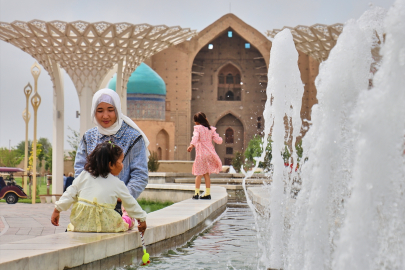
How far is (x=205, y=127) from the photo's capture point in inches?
272

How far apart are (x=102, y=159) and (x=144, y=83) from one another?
2284 cm

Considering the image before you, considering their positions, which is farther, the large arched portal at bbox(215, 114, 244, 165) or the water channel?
the large arched portal at bbox(215, 114, 244, 165)

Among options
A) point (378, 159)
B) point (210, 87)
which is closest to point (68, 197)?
point (378, 159)

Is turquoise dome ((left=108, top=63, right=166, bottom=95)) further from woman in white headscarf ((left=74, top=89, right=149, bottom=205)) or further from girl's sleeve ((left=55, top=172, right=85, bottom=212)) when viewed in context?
girl's sleeve ((left=55, top=172, right=85, bottom=212))

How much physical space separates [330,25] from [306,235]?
1165 cm

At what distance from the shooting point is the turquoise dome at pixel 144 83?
25.3m

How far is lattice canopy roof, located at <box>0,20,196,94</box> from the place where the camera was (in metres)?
11.7

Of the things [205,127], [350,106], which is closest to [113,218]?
[350,106]

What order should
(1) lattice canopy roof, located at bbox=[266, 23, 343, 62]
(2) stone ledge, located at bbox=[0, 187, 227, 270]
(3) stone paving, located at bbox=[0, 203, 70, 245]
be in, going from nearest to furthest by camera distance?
(2) stone ledge, located at bbox=[0, 187, 227, 270], (3) stone paving, located at bbox=[0, 203, 70, 245], (1) lattice canopy roof, located at bbox=[266, 23, 343, 62]

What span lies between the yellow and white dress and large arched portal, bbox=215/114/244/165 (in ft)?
92.6

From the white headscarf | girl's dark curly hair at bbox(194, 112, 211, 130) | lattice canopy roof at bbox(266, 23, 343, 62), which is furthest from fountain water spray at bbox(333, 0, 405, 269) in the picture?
lattice canopy roof at bbox(266, 23, 343, 62)

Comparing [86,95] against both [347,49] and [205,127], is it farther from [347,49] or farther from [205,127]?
[347,49]

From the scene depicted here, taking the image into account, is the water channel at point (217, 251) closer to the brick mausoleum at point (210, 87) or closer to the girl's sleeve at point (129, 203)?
the girl's sleeve at point (129, 203)

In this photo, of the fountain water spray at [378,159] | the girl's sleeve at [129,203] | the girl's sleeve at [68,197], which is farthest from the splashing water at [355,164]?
the girl's sleeve at [68,197]
